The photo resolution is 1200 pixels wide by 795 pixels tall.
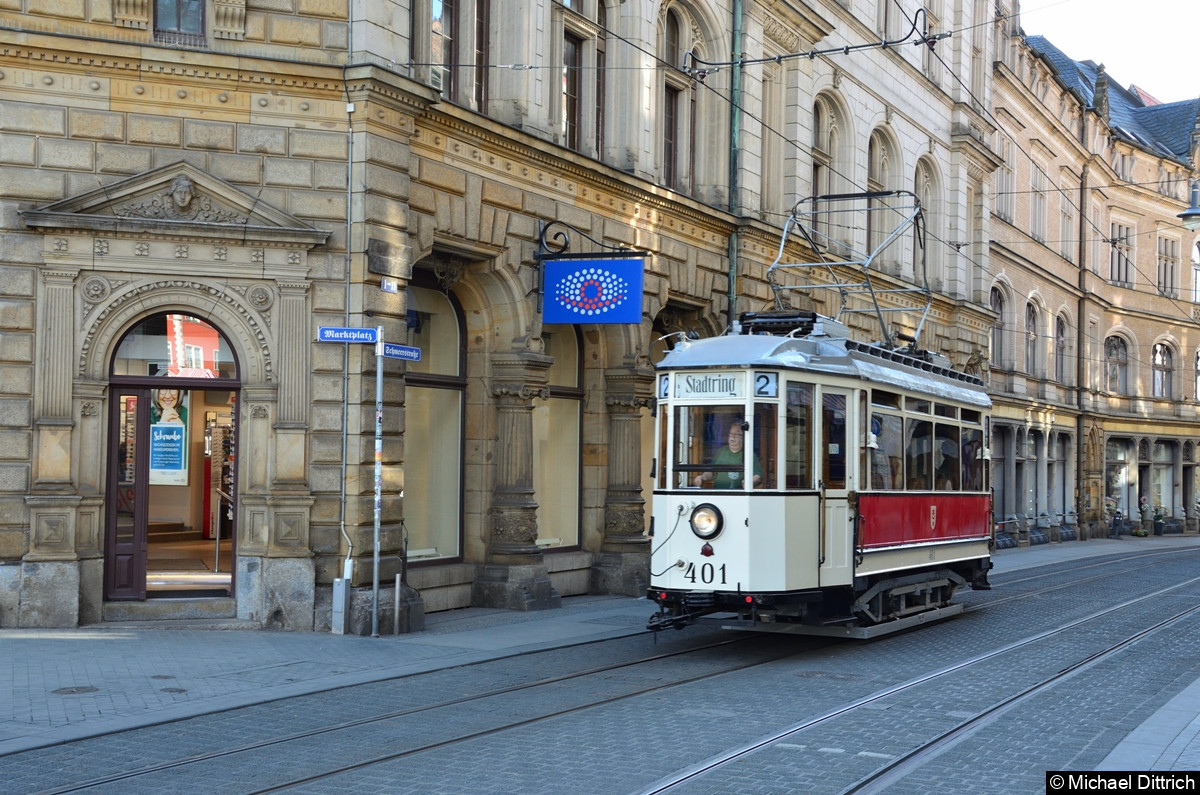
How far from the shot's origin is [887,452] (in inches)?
619

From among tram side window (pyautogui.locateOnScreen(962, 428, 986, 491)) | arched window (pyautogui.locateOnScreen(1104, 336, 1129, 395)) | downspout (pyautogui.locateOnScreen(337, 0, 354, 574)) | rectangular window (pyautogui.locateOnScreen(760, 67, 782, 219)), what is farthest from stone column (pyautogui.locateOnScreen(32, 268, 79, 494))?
arched window (pyautogui.locateOnScreen(1104, 336, 1129, 395))

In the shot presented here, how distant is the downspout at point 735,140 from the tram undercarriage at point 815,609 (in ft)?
29.0

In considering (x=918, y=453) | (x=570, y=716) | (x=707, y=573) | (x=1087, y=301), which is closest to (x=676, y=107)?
(x=918, y=453)

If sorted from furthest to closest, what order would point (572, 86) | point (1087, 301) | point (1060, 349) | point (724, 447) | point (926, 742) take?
point (1087, 301), point (1060, 349), point (572, 86), point (724, 447), point (926, 742)

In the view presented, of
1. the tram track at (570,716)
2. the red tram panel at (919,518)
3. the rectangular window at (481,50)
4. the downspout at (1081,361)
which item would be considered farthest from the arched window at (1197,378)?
the rectangular window at (481,50)

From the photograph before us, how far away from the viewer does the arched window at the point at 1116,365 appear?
182ft

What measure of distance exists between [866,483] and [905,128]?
21.5 m

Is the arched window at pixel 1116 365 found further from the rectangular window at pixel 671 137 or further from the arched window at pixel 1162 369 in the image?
the rectangular window at pixel 671 137

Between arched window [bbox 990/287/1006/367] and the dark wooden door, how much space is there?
32546 mm

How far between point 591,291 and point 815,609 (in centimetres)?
607

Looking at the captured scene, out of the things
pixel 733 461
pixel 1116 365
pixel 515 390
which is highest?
pixel 1116 365

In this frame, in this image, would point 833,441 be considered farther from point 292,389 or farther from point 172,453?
point 172,453

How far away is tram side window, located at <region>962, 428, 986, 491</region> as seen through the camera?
61.0 feet

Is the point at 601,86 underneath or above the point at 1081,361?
above
